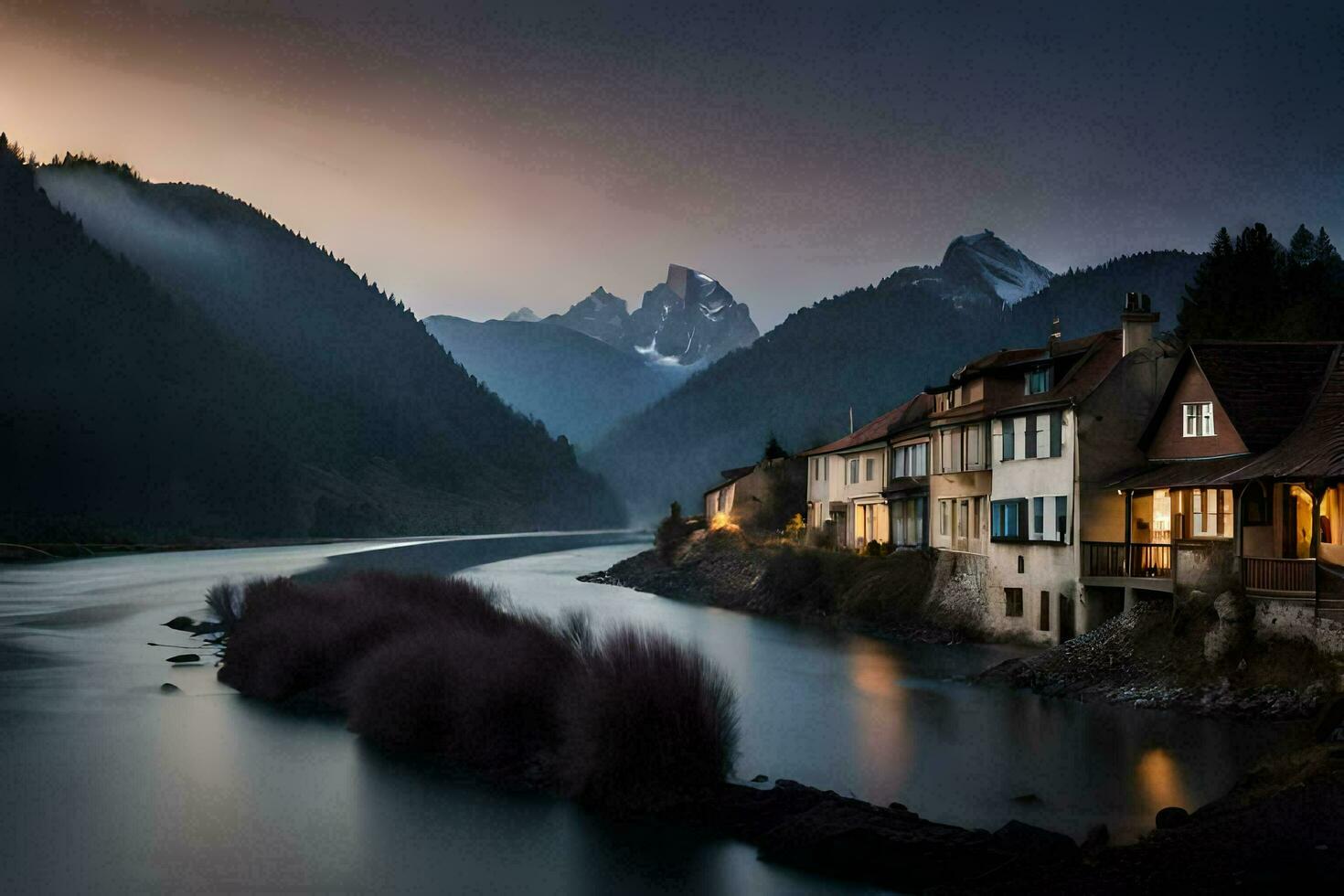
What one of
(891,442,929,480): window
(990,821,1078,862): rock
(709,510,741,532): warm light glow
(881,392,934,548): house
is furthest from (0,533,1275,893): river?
(709,510,741,532): warm light glow

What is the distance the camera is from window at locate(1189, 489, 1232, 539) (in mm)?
37000

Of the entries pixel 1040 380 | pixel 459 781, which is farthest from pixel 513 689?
pixel 1040 380

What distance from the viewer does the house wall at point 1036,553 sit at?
4222 centimetres

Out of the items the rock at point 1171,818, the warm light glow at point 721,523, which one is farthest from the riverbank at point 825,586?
the rock at point 1171,818

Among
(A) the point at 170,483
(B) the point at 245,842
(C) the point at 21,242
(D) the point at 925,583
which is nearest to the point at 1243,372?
(D) the point at 925,583

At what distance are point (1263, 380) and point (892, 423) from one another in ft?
99.7

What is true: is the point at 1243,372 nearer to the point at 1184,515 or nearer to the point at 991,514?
the point at 1184,515

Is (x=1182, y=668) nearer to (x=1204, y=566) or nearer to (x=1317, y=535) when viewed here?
(x=1204, y=566)

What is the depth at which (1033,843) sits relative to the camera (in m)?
18.7

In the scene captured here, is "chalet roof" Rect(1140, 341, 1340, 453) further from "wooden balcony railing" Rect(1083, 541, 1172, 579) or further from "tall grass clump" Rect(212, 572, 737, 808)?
"tall grass clump" Rect(212, 572, 737, 808)

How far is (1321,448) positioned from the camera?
32.7m

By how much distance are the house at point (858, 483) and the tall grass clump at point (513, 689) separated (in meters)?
31.6

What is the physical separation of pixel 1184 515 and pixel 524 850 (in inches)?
1068

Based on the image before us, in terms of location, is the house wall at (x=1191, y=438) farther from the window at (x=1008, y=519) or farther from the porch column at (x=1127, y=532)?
the window at (x=1008, y=519)
